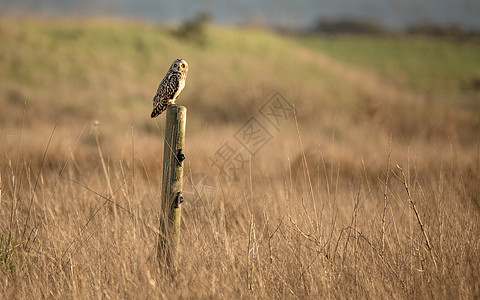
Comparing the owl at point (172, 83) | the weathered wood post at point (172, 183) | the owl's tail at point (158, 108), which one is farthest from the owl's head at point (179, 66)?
the weathered wood post at point (172, 183)

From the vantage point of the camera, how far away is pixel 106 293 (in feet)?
7.70

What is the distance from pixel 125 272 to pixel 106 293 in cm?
17

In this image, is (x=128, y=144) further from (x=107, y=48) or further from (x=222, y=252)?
(x=107, y=48)

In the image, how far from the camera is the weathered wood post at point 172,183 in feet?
8.73

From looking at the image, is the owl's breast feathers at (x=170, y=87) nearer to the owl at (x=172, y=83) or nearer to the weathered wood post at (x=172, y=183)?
the owl at (x=172, y=83)

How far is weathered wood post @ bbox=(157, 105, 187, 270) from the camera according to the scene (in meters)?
2.66

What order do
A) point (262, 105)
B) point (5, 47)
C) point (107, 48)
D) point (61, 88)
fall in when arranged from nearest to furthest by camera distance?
point (262, 105) < point (61, 88) < point (5, 47) < point (107, 48)

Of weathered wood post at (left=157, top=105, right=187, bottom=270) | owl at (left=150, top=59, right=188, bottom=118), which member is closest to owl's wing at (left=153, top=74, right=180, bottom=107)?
owl at (left=150, top=59, right=188, bottom=118)

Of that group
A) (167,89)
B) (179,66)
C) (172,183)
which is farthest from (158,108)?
(172,183)

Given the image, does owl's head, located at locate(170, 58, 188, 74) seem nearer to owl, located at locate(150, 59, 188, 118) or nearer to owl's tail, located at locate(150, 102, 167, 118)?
owl, located at locate(150, 59, 188, 118)

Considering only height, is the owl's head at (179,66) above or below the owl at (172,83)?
above

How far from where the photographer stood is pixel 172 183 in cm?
273

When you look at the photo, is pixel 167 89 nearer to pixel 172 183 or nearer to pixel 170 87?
pixel 170 87

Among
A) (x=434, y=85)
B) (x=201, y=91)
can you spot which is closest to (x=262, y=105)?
(x=201, y=91)
